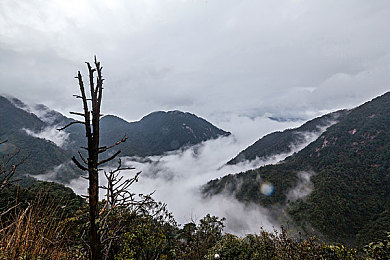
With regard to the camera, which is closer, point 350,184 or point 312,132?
point 350,184

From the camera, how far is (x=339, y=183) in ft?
216

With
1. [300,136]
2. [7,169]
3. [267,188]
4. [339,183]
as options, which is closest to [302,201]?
[339,183]

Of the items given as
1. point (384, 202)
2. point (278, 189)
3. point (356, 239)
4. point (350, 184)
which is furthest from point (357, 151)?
point (356, 239)

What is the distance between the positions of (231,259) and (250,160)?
16074 cm

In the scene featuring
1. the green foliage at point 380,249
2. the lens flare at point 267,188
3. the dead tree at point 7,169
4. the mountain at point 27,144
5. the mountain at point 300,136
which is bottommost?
the lens flare at point 267,188

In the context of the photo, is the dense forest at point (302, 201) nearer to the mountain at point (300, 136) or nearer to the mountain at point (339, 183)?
the mountain at point (339, 183)

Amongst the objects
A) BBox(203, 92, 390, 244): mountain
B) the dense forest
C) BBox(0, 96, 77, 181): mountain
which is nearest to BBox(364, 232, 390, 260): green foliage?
the dense forest

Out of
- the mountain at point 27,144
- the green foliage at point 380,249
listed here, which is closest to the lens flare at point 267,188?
the green foliage at point 380,249

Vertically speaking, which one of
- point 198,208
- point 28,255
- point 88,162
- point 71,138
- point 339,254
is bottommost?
point 198,208

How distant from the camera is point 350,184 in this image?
6525 centimetres

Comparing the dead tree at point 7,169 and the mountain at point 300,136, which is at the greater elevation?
the mountain at point 300,136

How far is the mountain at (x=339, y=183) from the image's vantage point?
5356cm

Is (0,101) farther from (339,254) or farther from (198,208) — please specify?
(339,254)

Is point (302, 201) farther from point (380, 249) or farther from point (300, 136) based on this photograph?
point (300, 136)
